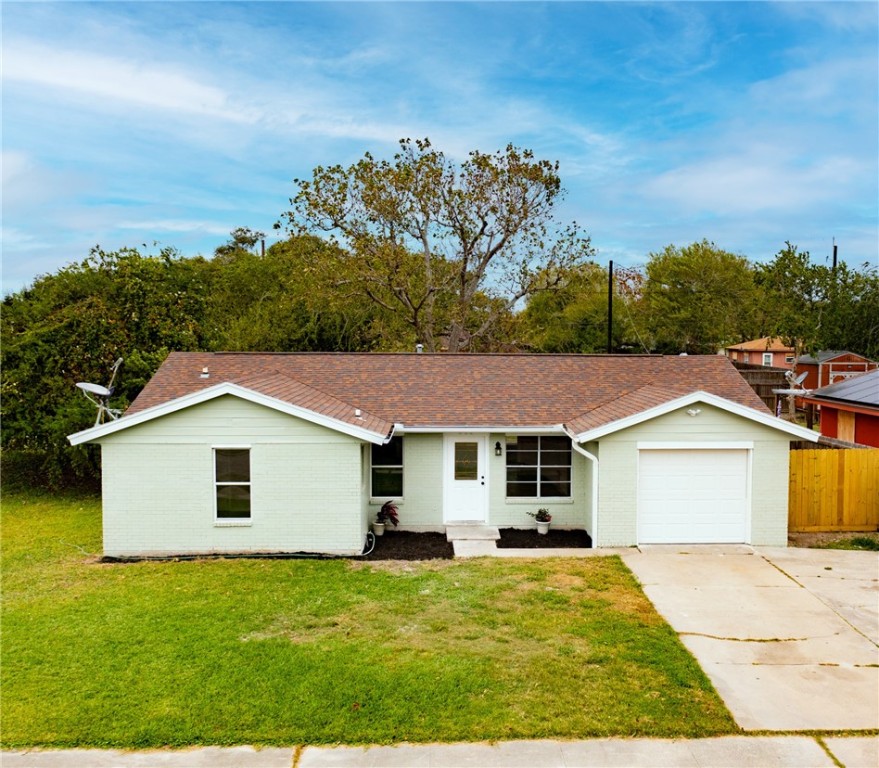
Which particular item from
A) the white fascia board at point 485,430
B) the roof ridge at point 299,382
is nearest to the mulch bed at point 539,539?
the white fascia board at point 485,430

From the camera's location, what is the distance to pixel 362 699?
742cm

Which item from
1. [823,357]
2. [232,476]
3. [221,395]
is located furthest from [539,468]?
[823,357]

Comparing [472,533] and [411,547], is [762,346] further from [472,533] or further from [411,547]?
[411,547]

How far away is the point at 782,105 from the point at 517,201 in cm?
1446

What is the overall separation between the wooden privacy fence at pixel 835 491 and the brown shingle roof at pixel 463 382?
1772 mm

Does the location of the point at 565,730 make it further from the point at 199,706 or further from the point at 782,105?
the point at 782,105

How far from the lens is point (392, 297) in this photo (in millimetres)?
34000

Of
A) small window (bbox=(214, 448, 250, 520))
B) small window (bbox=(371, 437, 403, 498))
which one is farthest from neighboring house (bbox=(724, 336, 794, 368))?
small window (bbox=(214, 448, 250, 520))

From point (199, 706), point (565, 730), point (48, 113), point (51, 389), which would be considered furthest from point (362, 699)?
point (51, 389)

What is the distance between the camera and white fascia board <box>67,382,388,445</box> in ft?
42.2

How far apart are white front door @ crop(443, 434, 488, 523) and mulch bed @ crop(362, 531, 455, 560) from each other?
2.32ft

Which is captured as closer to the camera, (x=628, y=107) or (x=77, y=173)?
(x=77, y=173)

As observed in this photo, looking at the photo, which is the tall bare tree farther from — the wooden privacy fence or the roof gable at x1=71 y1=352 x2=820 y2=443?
the wooden privacy fence

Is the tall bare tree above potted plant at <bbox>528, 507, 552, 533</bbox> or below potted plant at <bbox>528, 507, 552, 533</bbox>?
above
